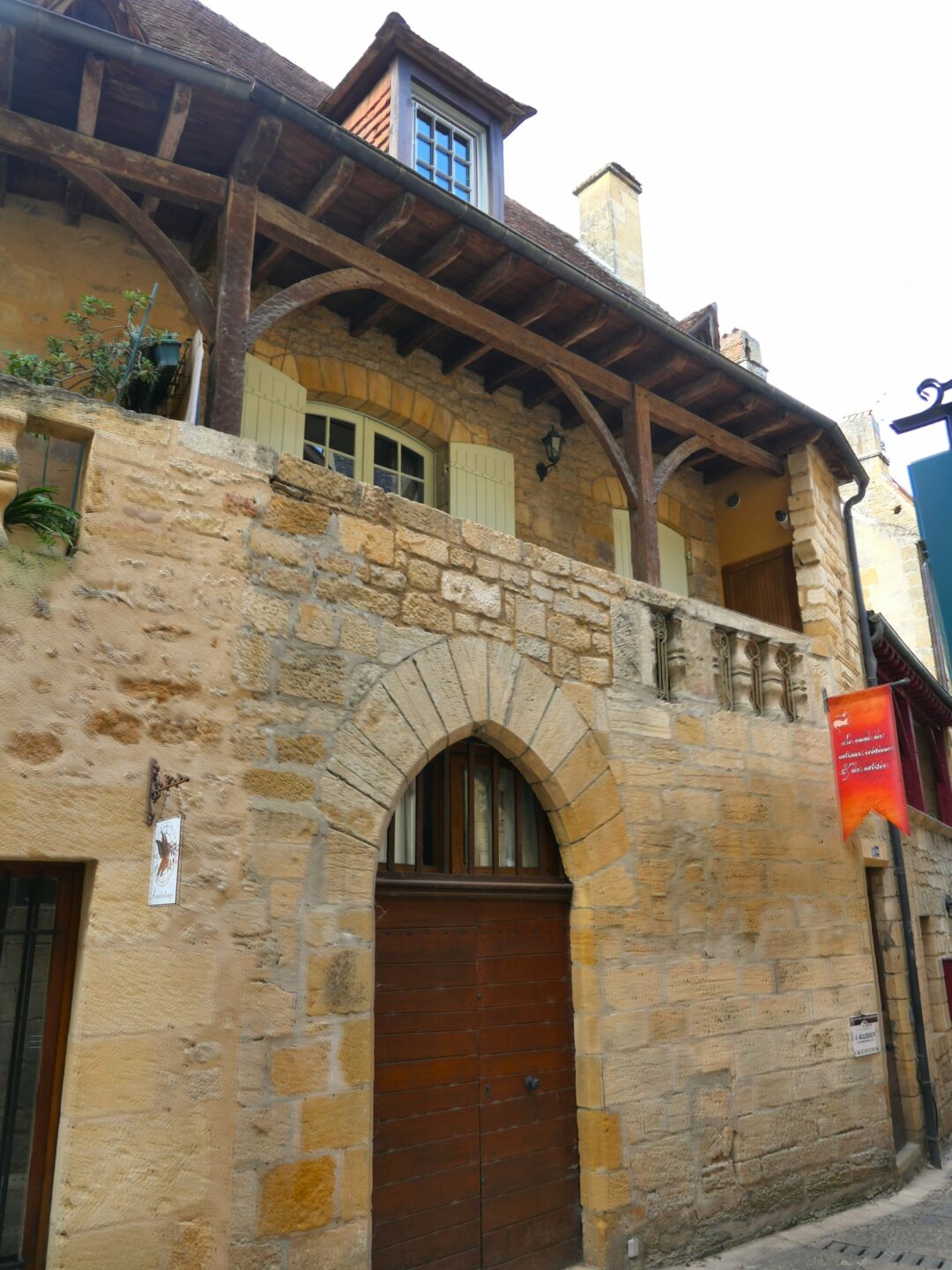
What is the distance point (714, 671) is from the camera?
19.5ft

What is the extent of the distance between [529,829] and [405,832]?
2.75 ft

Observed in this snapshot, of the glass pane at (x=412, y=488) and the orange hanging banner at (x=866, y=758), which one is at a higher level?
the glass pane at (x=412, y=488)

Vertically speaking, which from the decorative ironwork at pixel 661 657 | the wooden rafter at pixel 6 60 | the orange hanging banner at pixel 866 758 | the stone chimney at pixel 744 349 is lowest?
the orange hanging banner at pixel 866 758

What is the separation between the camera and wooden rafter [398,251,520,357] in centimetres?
549


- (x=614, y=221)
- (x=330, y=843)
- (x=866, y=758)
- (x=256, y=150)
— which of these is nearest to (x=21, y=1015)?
(x=330, y=843)

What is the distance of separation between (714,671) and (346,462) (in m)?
2.63

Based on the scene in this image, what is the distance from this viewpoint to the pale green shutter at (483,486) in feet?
20.8

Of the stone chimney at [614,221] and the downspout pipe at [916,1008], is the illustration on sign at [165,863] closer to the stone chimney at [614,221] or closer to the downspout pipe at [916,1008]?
the downspout pipe at [916,1008]

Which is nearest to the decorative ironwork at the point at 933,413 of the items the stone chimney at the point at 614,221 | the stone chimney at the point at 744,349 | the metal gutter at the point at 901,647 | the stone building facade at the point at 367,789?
the stone building facade at the point at 367,789

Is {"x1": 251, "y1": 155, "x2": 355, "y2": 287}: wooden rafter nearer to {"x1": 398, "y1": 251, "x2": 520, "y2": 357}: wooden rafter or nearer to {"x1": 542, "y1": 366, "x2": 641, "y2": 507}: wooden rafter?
{"x1": 398, "y1": 251, "x2": 520, "y2": 357}: wooden rafter

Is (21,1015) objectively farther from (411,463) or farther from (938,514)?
(411,463)

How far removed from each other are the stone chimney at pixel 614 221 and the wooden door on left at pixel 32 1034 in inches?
366

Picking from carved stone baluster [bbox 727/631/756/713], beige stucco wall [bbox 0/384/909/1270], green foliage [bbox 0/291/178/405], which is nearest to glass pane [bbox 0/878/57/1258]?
beige stucco wall [bbox 0/384/909/1270]

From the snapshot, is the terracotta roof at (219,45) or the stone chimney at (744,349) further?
the stone chimney at (744,349)
